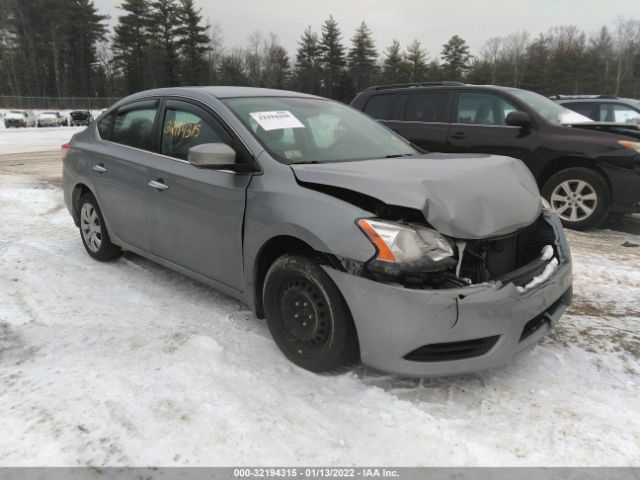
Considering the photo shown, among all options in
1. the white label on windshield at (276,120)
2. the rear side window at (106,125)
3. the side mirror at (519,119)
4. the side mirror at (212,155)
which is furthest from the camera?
the side mirror at (519,119)

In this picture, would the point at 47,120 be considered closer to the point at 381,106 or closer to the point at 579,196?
the point at 381,106

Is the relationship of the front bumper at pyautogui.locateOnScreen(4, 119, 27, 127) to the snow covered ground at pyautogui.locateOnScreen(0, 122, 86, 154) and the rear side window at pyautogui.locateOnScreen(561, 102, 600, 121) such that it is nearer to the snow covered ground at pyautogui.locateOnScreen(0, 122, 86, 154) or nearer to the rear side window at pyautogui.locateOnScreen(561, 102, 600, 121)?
the snow covered ground at pyautogui.locateOnScreen(0, 122, 86, 154)

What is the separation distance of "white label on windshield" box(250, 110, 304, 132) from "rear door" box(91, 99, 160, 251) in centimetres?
107

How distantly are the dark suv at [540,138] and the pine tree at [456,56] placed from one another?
237 ft

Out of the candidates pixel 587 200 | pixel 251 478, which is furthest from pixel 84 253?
pixel 587 200

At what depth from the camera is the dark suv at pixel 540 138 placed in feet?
18.9

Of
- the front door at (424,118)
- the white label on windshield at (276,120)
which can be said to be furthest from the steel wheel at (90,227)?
the front door at (424,118)

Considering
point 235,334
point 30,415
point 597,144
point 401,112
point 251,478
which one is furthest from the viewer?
point 401,112

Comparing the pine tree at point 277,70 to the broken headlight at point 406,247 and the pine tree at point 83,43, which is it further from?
the broken headlight at point 406,247

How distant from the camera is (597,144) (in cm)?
585

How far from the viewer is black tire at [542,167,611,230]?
586 cm

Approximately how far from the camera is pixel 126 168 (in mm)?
4125

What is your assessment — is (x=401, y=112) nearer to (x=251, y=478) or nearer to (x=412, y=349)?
(x=412, y=349)

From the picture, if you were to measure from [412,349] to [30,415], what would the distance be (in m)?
1.97
